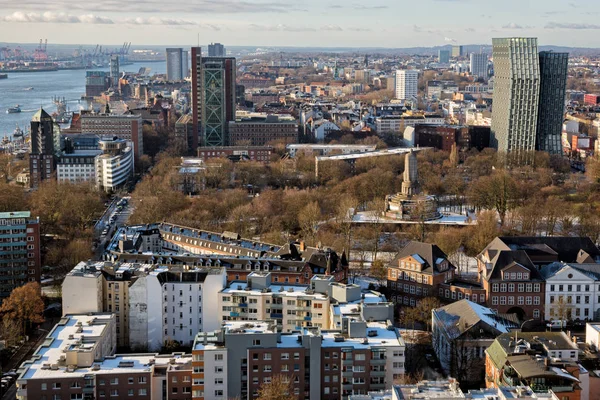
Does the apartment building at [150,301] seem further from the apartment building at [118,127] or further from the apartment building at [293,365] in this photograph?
the apartment building at [118,127]

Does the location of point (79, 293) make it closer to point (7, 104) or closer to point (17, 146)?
point (17, 146)

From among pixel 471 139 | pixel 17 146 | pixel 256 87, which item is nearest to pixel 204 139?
pixel 17 146

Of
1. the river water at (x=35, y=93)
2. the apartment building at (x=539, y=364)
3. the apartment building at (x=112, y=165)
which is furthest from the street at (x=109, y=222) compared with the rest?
the river water at (x=35, y=93)

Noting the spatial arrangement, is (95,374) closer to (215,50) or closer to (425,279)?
(425,279)

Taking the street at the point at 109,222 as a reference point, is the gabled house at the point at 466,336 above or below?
above

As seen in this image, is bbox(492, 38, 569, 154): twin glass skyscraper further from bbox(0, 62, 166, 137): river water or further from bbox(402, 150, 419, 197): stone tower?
bbox(0, 62, 166, 137): river water

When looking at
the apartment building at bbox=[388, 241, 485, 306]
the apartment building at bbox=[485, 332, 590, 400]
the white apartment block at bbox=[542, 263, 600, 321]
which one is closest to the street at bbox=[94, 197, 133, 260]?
the apartment building at bbox=[388, 241, 485, 306]

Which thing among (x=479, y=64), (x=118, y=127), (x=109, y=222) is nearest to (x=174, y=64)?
(x=479, y=64)
